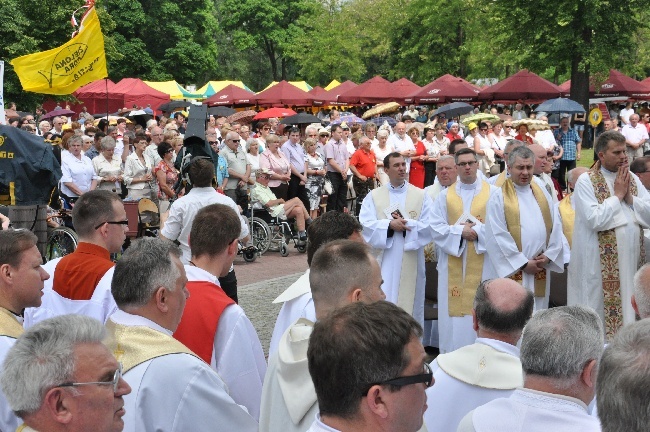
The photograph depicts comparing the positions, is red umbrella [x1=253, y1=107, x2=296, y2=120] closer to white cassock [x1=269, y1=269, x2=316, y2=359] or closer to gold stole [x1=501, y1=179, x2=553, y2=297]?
gold stole [x1=501, y1=179, x2=553, y2=297]

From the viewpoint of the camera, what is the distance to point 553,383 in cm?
336

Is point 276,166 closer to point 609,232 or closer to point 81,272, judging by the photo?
point 609,232

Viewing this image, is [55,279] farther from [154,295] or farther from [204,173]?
[204,173]

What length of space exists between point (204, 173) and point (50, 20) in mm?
29782

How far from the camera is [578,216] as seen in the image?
338 inches

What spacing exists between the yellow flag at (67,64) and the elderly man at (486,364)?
1128 cm

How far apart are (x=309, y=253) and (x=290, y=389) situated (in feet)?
5.92

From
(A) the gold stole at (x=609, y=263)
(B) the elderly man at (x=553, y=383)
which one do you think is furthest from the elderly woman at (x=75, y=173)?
(B) the elderly man at (x=553, y=383)

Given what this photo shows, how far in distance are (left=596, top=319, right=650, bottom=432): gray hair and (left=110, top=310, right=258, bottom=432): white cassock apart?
5.46ft

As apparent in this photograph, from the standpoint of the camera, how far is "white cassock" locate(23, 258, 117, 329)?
5410 millimetres

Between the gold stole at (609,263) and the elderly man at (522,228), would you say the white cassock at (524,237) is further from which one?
the gold stole at (609,263)

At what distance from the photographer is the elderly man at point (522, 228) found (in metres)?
8.33

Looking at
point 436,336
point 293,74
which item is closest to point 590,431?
point 436,336

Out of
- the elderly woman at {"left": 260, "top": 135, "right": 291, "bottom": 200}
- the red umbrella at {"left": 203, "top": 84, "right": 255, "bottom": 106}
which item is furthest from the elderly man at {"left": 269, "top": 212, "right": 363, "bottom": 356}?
the red umbrella at {"left": 203, "top": 84, "right": 255, "bottom": 106}
